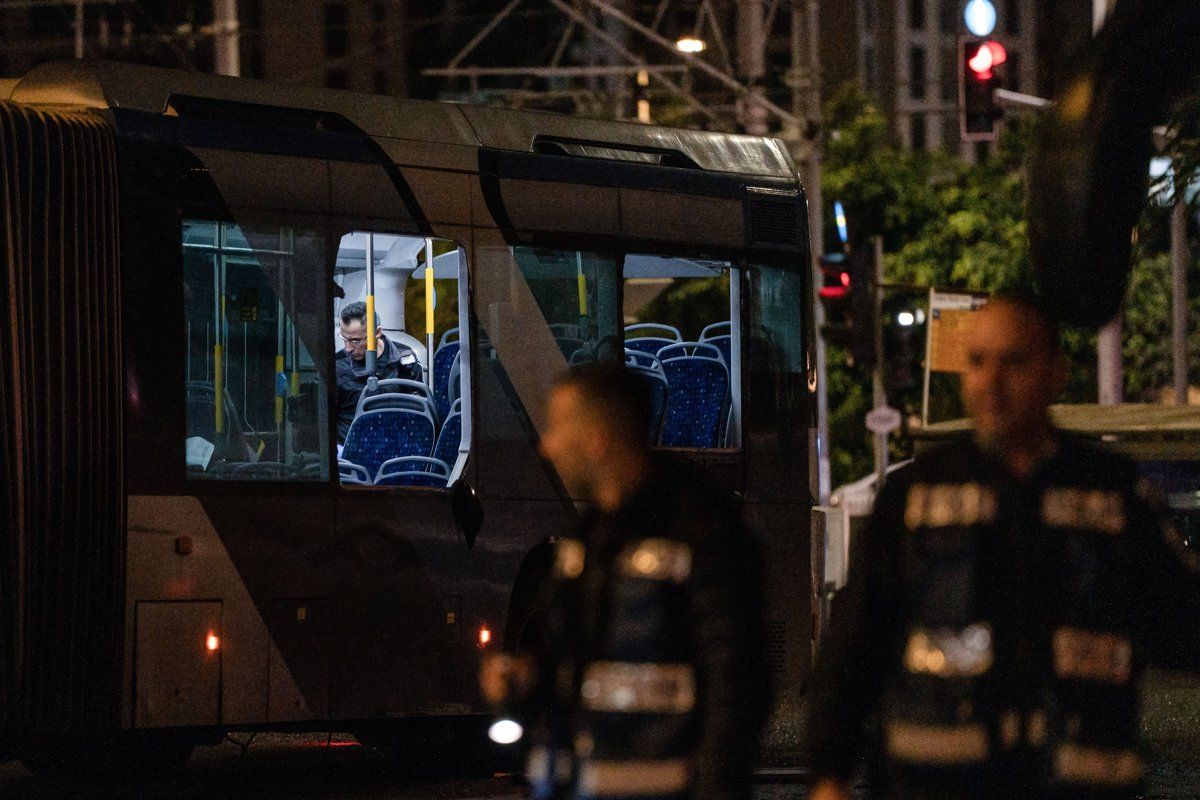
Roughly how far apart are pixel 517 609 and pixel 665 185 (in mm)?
2509

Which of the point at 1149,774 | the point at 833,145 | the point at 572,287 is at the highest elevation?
the point at 833,145

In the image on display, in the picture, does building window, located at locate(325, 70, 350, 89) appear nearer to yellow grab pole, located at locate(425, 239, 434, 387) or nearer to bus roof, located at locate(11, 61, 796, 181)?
bus roof, located at locate(11, 61, 796, 181)

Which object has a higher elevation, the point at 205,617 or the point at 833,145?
the point at 833,145

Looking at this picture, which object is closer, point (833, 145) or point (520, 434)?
point (520, 434)

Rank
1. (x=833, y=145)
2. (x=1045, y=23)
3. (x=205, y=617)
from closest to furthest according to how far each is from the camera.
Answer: (x=205, y=617), (x=833, y=145), (x=1045, y=23)

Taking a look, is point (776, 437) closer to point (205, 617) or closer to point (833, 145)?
point (205, 617)

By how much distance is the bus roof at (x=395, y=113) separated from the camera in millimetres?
9156

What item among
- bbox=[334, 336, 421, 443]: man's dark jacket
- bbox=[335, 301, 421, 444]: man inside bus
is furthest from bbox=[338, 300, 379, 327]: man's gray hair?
bbox=[334, 336, 421, 443]: man's dark jacket

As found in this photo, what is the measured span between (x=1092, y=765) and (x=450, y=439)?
23.0 feet

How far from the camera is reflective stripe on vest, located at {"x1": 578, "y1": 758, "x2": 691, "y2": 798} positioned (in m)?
3.49

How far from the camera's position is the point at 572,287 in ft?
35.1

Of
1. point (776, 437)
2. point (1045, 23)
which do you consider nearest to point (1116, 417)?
point (776, 437)

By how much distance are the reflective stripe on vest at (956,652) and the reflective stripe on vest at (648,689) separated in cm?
39

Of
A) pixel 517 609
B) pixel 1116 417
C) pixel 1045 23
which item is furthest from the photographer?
pixel 1045 23
